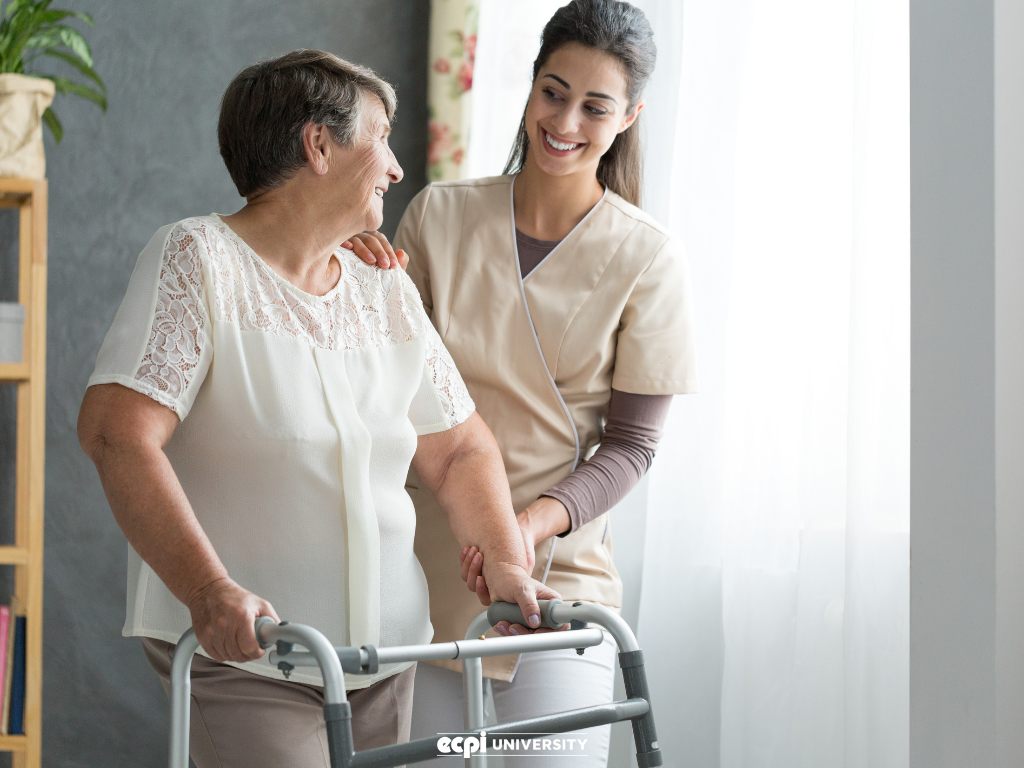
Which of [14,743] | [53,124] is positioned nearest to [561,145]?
[53,124]

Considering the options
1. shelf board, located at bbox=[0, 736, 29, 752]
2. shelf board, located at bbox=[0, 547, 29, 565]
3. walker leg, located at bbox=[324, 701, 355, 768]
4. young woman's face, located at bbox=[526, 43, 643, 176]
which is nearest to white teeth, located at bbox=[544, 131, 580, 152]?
young woman's face, located at bbox=[526, 43, 643, 176]

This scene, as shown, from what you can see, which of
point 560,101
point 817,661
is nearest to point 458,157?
point 560,101

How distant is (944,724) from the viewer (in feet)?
4.14

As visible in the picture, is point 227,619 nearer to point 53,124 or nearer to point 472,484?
point 472,484

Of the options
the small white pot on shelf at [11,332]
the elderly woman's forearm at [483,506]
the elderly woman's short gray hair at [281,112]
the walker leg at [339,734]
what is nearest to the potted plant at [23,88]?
the small white pot on shelf at [11,332]

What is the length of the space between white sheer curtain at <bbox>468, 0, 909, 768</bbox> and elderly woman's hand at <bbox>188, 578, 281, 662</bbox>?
1020 millimetres

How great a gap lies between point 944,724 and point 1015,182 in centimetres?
70

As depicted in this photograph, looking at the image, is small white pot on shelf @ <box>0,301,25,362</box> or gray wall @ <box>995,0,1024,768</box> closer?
gray wall @ <box>995,0,1024,768</box>

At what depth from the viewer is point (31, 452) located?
6.81 feet

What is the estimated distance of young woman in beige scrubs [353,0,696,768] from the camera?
161 cm

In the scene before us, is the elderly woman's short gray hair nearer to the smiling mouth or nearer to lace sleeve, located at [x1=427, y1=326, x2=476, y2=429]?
lace sleeve, located at [x1=427, y1=326, x2=476, y2=429]

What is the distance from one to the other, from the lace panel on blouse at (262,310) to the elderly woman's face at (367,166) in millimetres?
114

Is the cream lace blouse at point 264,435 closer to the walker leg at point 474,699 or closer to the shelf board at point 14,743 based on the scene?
the walker leg at point 474,699

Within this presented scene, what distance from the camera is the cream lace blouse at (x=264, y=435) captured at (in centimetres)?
116
